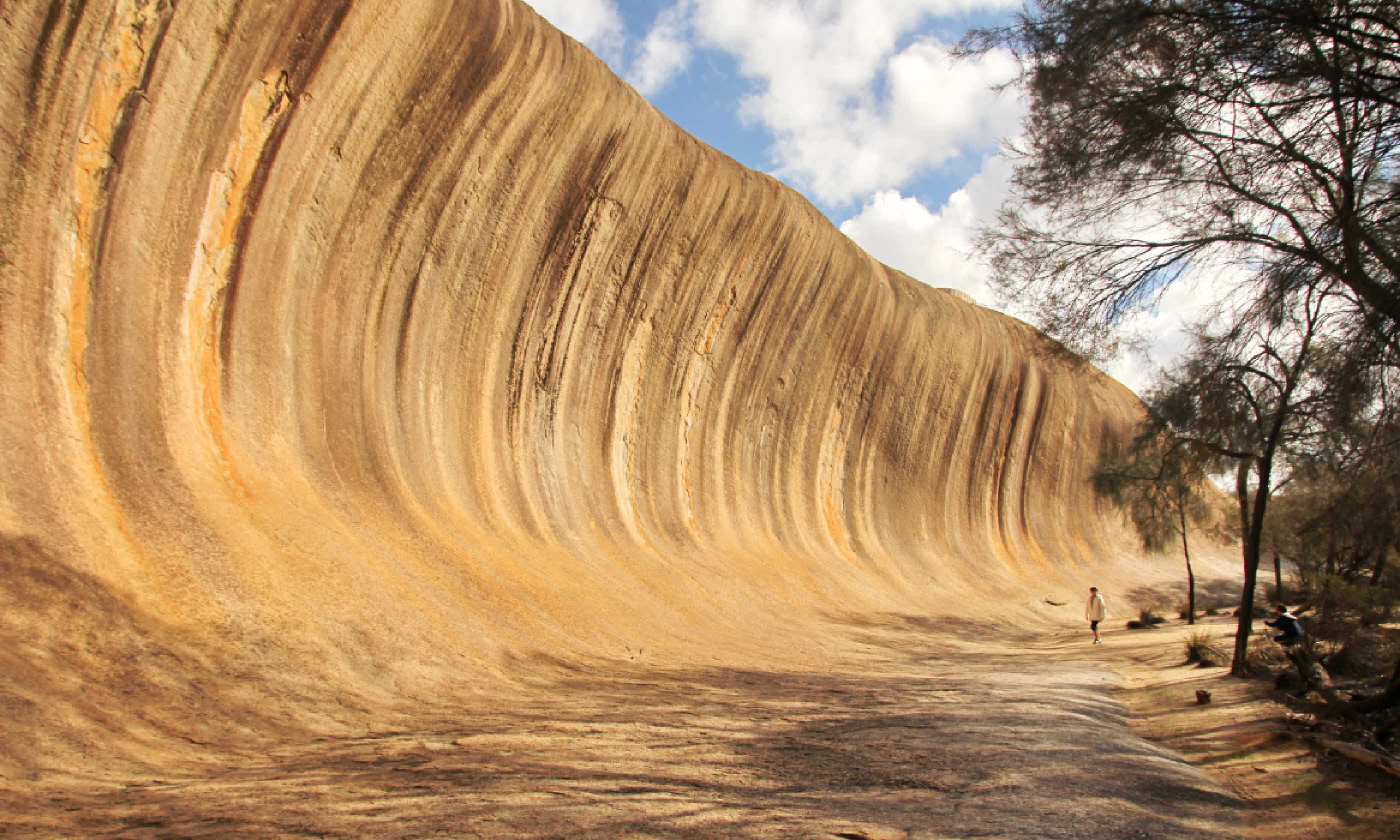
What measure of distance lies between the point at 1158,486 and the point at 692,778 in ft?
39.1

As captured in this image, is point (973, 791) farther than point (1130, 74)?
No

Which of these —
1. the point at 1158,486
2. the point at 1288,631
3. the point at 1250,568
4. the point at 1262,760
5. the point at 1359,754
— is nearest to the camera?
the point at 1359,754

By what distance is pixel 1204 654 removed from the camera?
11.9m

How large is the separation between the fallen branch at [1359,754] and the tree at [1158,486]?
6.43m

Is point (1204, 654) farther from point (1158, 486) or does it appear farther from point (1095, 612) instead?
point (1095, 612)

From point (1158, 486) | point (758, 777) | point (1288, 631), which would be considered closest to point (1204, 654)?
point (1288, 631)

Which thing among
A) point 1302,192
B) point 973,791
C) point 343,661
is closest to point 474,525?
point 343,661

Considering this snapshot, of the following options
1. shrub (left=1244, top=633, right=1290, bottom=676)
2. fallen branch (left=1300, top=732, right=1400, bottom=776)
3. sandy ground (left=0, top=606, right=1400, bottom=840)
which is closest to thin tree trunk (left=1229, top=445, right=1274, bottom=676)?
shrub (left=1244, top=633, right=1290, bottom=676)

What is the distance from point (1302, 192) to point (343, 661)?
334 inches

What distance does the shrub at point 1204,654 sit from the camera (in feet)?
38.3

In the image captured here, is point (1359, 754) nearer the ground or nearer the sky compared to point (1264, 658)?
nearer the ground

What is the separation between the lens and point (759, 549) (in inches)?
656

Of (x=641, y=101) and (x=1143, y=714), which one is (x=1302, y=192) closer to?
(x=1143, y=714)

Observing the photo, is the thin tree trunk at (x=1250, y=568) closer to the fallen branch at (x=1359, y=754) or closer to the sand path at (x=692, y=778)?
the sand path at (x=692, y=778)
